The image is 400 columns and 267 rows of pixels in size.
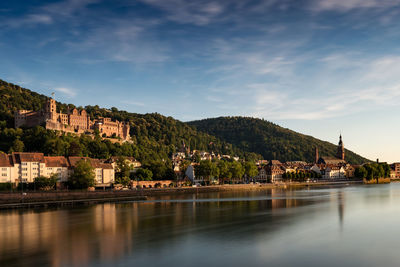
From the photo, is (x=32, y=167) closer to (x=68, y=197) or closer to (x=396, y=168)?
(x=68, y=197)

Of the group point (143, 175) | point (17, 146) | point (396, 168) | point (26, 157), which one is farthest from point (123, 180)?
point (396, 168)

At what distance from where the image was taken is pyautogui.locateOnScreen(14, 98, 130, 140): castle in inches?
3516

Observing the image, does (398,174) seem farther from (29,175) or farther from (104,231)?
(104,231)

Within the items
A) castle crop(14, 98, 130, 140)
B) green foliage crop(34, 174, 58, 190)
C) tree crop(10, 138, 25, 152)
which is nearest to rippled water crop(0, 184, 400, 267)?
green foliage crop(34, 174, 58, 190)

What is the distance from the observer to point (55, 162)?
61938 millimetres

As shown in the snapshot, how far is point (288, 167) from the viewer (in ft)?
402

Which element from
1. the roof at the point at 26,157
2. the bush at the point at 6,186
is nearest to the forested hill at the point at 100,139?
the roof at the point at 26,157

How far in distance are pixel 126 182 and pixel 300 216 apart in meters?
38.7

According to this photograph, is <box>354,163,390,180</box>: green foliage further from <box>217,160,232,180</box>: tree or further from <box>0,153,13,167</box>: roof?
<box>0,153,13,167</box>: roof

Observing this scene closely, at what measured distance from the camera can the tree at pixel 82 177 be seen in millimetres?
57875

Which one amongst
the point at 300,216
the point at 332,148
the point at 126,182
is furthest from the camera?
the point at 332,148

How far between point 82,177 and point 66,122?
44.3m

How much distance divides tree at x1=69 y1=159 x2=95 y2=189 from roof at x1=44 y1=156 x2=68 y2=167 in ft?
14.6

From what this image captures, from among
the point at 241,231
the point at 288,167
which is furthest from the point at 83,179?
the point at 288,167
